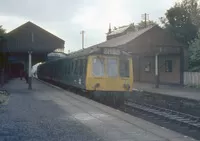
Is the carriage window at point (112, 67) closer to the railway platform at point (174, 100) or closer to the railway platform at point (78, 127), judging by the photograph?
the railway platform at point (174, 100)

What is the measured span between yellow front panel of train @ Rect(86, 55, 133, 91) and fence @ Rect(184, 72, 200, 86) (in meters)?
12.8

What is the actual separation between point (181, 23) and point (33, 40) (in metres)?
24.5

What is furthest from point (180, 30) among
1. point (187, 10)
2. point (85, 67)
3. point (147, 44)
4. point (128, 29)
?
point (85, 67)

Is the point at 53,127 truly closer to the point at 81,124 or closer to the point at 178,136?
the point at 81,124

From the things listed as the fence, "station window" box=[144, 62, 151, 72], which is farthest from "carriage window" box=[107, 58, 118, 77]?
"station window" box=[144, 62, 151, 72]

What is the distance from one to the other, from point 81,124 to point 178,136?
2.75m

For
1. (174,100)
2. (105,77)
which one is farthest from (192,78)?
(105,77)

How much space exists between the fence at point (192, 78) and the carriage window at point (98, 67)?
13740 millimetres

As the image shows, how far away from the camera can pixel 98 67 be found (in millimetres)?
17641

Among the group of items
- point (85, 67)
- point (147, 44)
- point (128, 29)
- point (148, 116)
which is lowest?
point (148, 116)

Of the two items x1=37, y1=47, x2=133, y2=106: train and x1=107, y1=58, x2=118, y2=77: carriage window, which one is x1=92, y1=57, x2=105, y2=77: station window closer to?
x1=37, y1=47, x2=133, y2=106: train

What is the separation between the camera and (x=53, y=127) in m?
9.14

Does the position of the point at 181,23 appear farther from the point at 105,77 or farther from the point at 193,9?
the point at 105,77

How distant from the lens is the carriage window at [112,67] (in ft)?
58.2
